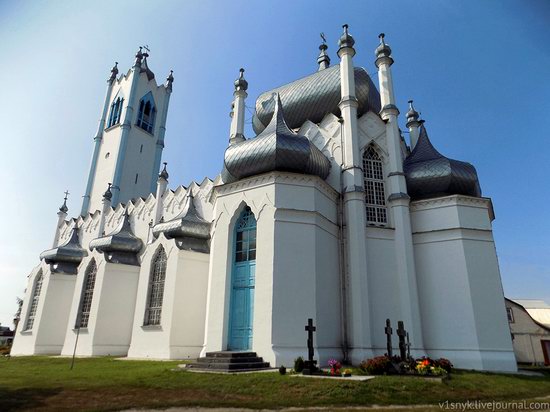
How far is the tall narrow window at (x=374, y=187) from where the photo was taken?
1700 centimetres

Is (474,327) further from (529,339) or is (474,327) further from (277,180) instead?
(529,339)

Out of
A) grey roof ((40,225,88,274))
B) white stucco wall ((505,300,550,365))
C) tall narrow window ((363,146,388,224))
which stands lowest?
white stucco wall ((505,300,550,365))

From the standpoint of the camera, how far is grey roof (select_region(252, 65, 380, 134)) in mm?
19359

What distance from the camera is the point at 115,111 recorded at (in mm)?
34094

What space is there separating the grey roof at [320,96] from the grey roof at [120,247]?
10.1 meters

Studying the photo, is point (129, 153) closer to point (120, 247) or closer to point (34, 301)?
point (120, 247)

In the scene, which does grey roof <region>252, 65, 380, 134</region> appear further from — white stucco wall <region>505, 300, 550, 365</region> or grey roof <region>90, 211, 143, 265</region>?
white stucco wall <region>505, 300, 550, 365</region>

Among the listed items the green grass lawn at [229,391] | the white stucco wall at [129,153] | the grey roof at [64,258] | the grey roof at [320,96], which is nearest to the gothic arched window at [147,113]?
the white stucco wall at [129,153]

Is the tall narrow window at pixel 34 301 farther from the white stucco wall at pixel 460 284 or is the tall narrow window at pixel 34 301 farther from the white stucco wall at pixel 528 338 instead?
the white stucco wall at pixel 528 338

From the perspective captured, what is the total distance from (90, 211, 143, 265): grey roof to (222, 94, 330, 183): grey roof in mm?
9407

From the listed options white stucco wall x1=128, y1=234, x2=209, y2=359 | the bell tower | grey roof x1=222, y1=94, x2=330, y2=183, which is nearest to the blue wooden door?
grey roof x1=222, y1=94, x2=330, y2=183

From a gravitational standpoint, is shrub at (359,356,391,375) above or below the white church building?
below

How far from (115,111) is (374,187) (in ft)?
83.4

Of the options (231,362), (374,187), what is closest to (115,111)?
(374,187)
